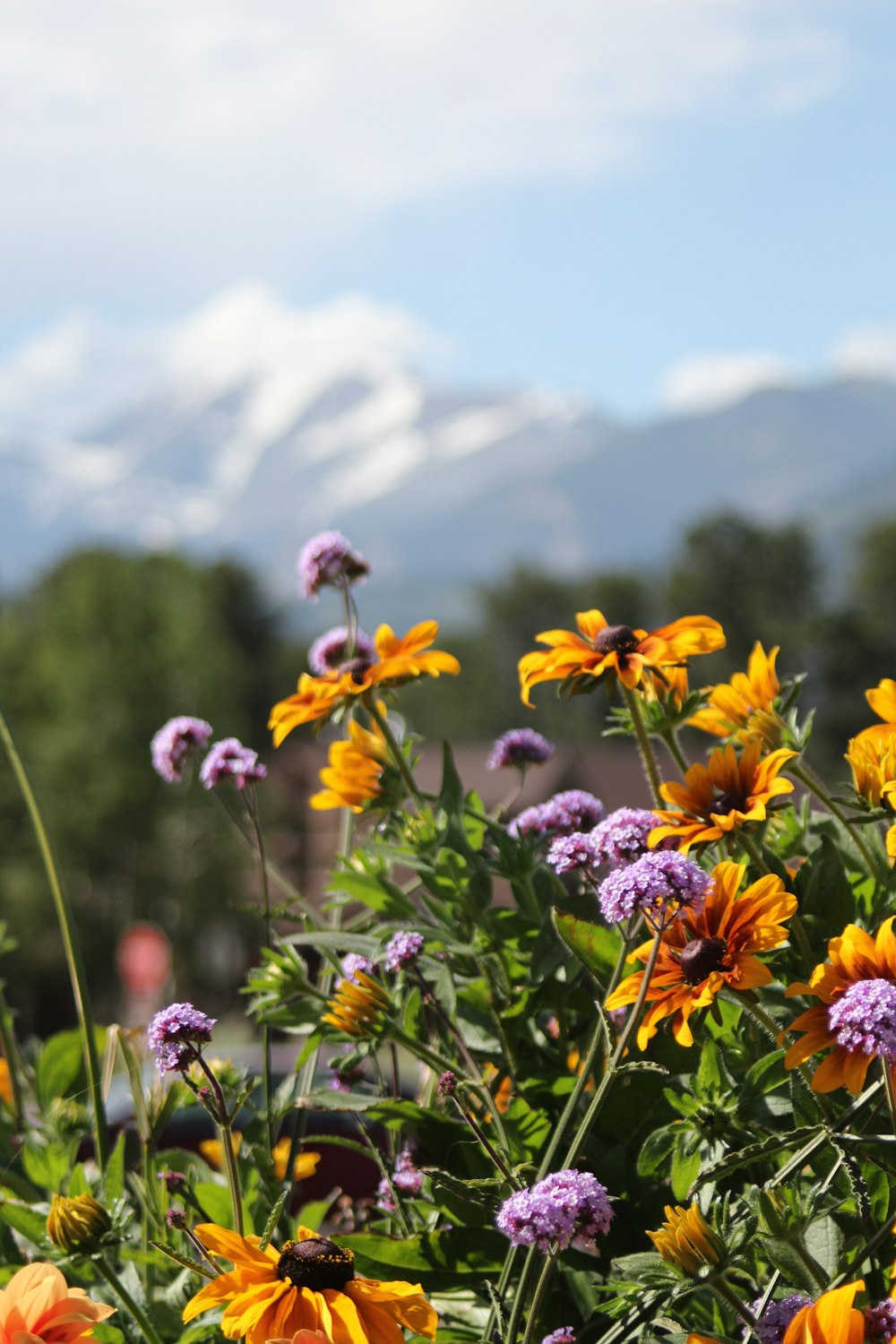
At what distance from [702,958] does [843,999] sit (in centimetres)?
9

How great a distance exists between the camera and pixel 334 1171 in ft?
29.4

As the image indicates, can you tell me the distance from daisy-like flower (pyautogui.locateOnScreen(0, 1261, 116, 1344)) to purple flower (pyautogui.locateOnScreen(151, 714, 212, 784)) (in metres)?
0.64

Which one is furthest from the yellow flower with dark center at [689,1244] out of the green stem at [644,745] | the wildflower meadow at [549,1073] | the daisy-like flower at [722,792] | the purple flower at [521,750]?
the purple flower at [521,750]

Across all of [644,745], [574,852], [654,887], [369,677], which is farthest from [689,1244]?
[369,677]

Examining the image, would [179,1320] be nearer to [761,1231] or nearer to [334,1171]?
[761,1231]

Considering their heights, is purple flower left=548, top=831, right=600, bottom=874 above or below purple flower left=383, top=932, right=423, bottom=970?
above

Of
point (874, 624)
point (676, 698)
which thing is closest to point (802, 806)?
point (676, 698)

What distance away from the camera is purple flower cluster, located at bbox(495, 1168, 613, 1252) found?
2.34ft

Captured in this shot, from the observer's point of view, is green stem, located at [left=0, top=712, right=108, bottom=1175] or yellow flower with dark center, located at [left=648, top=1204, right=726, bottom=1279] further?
green stem, located at [left=0, top=712, right=108, bottom=1175]

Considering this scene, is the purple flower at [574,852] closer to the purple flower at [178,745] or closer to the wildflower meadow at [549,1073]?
the wildflower meadow at [549,1073]

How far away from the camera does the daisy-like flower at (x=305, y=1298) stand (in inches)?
28.1

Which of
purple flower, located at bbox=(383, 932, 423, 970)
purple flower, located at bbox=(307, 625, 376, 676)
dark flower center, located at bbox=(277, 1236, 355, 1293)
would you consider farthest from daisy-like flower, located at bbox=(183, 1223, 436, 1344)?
purple flower, located at bbox=(307, 625, 376, 676)

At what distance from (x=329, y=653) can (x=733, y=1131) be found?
650mm

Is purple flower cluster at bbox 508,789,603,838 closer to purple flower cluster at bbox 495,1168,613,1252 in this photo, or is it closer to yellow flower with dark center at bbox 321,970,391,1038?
yellow flower with dark center at bbox 321,970,391,1038
